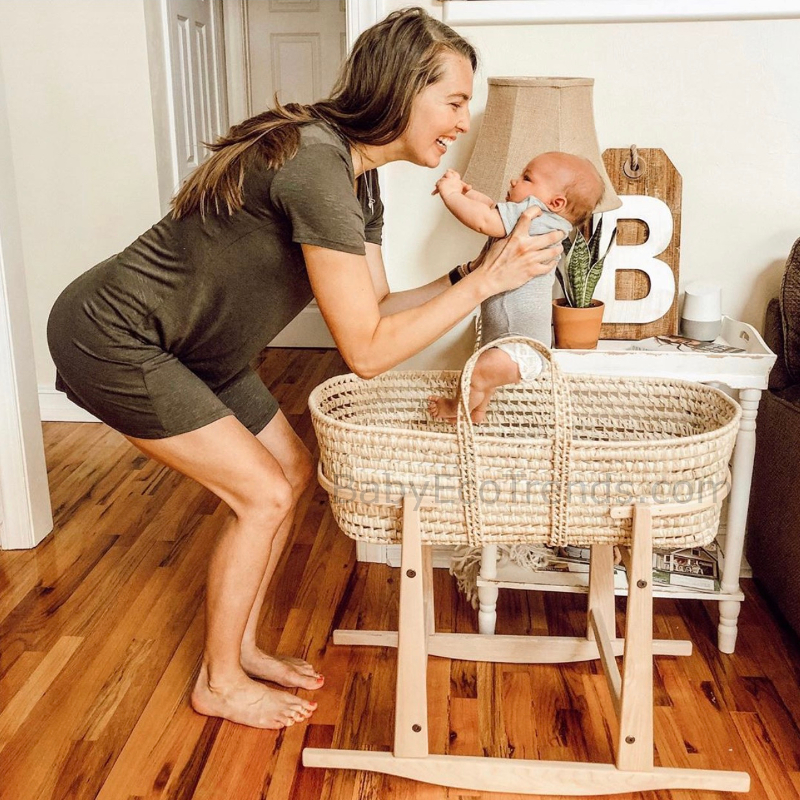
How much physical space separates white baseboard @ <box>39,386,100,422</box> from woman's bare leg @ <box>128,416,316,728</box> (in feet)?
6.73

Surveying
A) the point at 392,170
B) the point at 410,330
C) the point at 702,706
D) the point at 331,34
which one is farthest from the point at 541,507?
the point at 331,34

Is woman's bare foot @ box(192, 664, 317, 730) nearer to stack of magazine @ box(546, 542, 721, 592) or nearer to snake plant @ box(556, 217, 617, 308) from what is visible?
stack of magazine @ box(546, 542, 721, 592)

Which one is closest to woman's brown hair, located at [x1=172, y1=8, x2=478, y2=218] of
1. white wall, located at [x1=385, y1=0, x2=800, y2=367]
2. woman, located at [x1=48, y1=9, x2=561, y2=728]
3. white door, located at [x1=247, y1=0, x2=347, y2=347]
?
woman, located at [x1=48, y1=9, x2=561, y2=728]

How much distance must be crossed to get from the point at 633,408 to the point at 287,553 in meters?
1.10

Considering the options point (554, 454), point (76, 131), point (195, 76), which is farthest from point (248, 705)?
point (195, 76)

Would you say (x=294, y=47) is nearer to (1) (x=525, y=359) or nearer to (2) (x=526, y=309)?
(2) (x=526, y=309)

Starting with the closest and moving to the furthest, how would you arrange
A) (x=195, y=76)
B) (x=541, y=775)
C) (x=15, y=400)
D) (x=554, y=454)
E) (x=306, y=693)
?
(x=554, y=454) → (x=541, y=775) → (x=306, y=693) → (x=15, y=400) → (x=195, y=76)

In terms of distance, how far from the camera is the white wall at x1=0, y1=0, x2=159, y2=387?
3.29 meters

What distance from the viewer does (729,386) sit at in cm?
205

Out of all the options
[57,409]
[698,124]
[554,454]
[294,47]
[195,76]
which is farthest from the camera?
[294,47]

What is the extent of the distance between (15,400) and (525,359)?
1.43 metres

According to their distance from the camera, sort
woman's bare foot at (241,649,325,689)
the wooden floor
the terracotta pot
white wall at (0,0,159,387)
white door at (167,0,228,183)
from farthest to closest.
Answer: white door at (167,0,228,183) → white wall at (0,0,159,387) → the terracotta pot → woman's bare foot at (241,649,325,689) → the wooden floor

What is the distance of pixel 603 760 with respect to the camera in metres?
1.71

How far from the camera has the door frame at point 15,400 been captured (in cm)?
236
